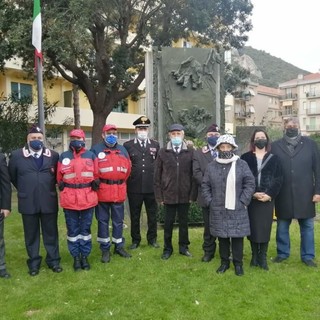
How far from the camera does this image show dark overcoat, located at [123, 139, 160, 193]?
21.2 ft

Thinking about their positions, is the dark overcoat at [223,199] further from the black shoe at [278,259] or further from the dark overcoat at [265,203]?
the black shoe at [278,259]

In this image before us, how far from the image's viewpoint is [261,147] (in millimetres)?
5504

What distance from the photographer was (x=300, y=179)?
18.4 feet

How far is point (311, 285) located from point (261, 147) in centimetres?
178

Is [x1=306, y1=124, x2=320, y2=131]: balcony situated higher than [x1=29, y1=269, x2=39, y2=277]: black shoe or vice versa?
[x1=306, y1=124, x2=320, y2=131]: balcony

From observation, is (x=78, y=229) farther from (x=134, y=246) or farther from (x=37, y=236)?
(x=134, y=246)

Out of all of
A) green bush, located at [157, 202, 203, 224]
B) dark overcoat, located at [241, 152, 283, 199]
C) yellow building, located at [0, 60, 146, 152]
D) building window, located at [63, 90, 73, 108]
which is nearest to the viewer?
dark overcoat, located at [241, 152, 283, 199]

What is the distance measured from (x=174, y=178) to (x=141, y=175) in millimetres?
689

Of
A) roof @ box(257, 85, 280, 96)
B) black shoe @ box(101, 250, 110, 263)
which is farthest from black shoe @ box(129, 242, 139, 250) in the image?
roof @ box(257, 85, 280, 96)

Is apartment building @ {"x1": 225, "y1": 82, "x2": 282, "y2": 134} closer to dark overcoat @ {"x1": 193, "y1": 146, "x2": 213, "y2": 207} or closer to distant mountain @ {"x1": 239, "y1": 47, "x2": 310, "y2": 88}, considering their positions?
distant mountain @ {"x1": 239, "y1": 47, "x2": 310, "y2": 88}

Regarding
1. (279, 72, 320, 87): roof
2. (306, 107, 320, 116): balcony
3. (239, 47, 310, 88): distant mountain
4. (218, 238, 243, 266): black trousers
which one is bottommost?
(218, 238, 243, 266): black trousers

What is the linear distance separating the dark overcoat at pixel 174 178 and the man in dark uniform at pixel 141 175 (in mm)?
426

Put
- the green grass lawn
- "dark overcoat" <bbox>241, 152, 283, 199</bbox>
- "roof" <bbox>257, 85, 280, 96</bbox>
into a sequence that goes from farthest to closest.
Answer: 1. "roof" <bbox>257, 85, 280, 96</bbox>
2. "dark overcoat" <bbox>241, 152, 283, 199</bbox>
3. the green grass lawn

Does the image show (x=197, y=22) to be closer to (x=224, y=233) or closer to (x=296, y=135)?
(x=296, y=135)
